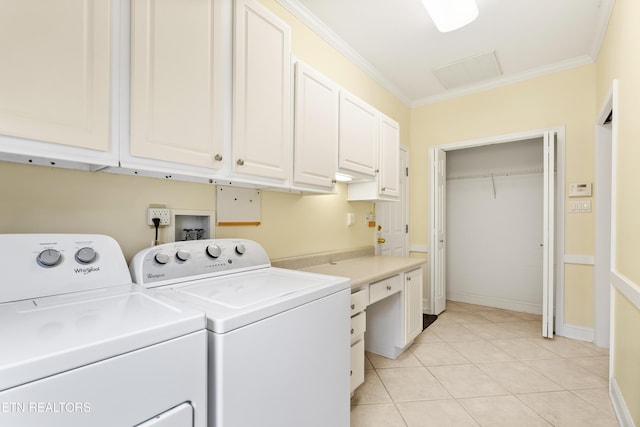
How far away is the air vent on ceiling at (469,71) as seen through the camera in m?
2.99

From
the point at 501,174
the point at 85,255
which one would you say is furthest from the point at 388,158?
the point at 85,255

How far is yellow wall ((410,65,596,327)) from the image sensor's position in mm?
2932

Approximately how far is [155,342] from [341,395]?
38.1 inches

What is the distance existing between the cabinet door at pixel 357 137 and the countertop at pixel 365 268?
2.39 feet

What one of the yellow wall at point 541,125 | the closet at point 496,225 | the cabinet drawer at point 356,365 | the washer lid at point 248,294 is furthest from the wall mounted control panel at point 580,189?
the washer lid at point 248,294

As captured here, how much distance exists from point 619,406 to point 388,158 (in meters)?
2.24

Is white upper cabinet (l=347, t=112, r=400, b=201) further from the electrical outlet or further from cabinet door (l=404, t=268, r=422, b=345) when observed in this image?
the electrical outlet

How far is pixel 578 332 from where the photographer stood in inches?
116

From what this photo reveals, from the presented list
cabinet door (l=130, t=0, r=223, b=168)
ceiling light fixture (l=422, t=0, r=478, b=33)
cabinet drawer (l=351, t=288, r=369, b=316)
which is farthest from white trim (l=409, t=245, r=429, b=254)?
cabinet door (l=130, t=0, r=223, b=168)

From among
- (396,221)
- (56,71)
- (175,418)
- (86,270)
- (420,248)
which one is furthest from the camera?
(420,248)

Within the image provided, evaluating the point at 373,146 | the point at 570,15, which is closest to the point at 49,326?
the point at 373,146

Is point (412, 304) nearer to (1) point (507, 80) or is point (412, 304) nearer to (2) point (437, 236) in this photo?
Answer: (2) point (437, 236)

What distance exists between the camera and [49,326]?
74cm

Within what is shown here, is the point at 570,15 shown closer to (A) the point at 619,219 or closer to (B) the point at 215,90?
(A) the point at 619,219
